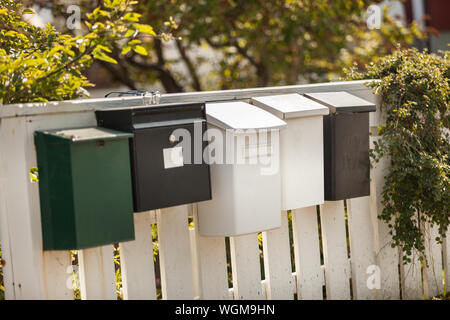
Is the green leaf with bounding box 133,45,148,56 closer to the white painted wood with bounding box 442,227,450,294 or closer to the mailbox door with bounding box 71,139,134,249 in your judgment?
the mailbox door with bounding box 71,139,134,249

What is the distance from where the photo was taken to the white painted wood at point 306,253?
152 inches

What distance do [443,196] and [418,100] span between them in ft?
1.98

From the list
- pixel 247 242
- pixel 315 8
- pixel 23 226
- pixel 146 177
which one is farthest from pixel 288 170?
pixel 315 8

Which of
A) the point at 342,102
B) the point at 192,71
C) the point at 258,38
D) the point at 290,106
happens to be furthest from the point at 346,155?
the point at 192,71

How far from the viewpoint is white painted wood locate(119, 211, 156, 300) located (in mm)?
3242

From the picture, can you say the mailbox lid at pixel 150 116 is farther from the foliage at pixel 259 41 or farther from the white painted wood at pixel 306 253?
the foliage at pixel 259 41

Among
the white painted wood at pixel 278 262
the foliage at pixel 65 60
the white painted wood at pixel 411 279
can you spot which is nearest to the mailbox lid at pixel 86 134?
the foliage at pixel 65 60

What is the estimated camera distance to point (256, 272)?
3.71 meters

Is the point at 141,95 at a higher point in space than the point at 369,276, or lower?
higher

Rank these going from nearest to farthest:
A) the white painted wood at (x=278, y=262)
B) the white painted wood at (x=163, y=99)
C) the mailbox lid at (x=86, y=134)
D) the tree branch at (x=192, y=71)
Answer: the mailbox lid at (x=86, y=134) → the white painted wood at (x=163, y=99) → the white painted wood at (x=278, y=262) → the tree branch at (x=192, y=71)

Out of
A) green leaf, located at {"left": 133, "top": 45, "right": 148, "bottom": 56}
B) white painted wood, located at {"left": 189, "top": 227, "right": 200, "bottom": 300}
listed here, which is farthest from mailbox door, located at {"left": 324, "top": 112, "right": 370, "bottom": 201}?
green leaf, located at {"left": 133, "top": 45, "right": 148, "bottom": 56}

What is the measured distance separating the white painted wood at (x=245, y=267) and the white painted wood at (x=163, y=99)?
79 cm

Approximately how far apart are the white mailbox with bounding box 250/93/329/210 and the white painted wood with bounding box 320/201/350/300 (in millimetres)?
345
